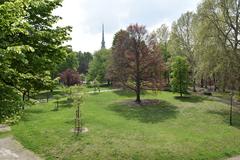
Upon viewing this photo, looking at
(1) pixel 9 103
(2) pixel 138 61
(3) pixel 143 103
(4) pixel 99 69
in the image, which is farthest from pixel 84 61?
(1) pixel 9 103

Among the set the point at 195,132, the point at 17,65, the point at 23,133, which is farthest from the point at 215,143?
the point at 17,65

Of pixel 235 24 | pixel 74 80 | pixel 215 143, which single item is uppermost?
pixel 235 24

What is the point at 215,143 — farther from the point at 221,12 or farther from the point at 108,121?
the point at 221,12

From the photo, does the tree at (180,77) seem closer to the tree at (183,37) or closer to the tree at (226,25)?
the tree at (226,25)

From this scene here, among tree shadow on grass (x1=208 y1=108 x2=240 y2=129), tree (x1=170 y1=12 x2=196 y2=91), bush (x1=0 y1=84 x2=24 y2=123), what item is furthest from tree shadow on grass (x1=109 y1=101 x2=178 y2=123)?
tree (x1=170 y1=12 x2=196 y2=91)

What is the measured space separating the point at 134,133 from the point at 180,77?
25.8m

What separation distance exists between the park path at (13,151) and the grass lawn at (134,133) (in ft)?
1.80

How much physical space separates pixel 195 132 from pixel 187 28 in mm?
42379

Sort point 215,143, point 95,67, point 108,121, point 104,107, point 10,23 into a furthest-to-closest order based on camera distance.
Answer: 1. point 95,67
2. point 104,107
3. point 108,121
4. point 215,143
5. point 10,23

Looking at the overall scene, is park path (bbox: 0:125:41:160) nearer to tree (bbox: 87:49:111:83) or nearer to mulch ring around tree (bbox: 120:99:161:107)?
mulch ring around tree (bbox: 120:99:161:107)

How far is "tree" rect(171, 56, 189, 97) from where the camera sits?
53894 mm

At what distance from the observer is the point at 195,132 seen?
32688 mm

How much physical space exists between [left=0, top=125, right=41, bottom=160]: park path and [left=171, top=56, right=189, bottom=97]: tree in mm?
29578

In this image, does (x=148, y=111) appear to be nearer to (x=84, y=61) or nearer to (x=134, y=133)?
(x=134, y=133)
